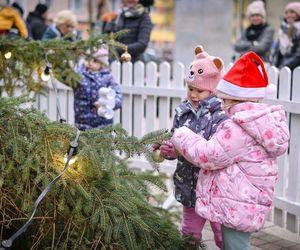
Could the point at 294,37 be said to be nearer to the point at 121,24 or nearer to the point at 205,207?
the point at 121,24

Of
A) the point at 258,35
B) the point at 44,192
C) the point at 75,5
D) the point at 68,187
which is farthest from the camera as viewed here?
the point at 75,5

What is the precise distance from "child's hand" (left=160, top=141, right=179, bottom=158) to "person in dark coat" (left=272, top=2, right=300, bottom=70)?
4.84 m

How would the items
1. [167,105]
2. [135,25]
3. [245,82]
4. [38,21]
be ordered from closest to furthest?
[245,82] → [167,105] → [135,25] → [38,21]

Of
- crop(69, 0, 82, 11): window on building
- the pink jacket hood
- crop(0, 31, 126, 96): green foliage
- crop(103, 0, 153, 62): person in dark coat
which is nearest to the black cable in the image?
the pink jacket hood

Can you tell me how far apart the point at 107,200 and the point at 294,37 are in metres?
5.75

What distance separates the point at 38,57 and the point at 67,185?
7.30ft

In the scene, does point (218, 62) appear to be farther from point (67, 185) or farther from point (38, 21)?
point (38, 21)

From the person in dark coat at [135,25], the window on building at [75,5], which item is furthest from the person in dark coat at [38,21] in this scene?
the window on building at [75,5]

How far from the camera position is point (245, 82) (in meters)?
3.88

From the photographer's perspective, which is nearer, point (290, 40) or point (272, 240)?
point (272, 240)

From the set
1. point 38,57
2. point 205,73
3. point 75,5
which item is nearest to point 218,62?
point 205,73

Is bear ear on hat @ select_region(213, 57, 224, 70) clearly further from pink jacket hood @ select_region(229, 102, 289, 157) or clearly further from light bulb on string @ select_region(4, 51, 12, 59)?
light bulb on string @ select_region(4, 51, 12, 59)

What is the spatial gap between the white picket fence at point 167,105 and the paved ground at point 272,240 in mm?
136

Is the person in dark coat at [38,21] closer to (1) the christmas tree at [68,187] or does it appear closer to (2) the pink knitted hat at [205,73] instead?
(2) the pink knitted hat at [205,73]
